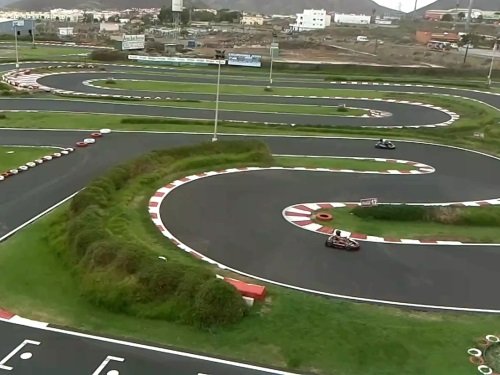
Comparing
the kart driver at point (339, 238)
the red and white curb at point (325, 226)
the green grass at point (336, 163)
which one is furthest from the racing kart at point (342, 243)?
the green grass at point (336, 163)

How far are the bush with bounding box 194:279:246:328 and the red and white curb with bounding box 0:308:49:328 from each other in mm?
5158

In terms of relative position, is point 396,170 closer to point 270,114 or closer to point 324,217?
point 324,217

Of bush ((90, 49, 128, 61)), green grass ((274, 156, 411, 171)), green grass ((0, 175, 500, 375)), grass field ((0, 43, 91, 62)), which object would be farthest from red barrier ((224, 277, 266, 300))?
bush ((90, 49, 128, 61))

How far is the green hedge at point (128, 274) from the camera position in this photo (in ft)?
57.3

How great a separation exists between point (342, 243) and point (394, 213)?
5.88m

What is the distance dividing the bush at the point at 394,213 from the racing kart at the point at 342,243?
4848 millimetres

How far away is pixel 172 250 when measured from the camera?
74.6ft

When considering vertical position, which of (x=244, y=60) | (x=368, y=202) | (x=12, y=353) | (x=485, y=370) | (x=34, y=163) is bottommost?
(x=12, y=353)

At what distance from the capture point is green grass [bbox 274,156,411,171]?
123ft

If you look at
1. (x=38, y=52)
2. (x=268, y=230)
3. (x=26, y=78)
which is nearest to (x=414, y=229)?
(x=268, y=230)

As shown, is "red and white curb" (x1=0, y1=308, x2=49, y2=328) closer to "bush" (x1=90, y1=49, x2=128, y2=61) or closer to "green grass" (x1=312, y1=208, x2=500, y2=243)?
"green grass" (x1=312, y1=208, x2=500, y2=243)

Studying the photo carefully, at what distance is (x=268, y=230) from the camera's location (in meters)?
25.8

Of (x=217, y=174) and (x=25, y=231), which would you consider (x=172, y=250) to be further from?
(x=217, y=174)

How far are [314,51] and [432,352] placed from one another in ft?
437
